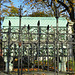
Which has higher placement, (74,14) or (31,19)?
(74,14)

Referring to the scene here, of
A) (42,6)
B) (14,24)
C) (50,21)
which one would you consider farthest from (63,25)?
(42,6)

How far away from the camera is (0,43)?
5.18 meters

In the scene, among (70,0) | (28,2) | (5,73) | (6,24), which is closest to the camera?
(5,73)

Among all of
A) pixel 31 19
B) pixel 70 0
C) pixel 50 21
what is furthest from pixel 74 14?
pixel 31 19

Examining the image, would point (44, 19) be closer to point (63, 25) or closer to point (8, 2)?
point (63, 25)

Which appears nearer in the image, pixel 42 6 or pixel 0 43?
pixel 0 43

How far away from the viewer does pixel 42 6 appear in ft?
46.1

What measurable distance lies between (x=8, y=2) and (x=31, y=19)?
908 cm

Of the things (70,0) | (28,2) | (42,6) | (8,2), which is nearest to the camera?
(70,0)

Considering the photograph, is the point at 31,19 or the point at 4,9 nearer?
the point at 31,19

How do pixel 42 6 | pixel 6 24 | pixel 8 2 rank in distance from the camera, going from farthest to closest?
pixel 8 2, pixel 42 6, pixel 6 24

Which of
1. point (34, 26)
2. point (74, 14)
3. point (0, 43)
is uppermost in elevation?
point (74, 14)

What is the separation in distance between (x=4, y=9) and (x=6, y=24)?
33.5 feet

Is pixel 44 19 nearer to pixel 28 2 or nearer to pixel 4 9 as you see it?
pixel 28 2
